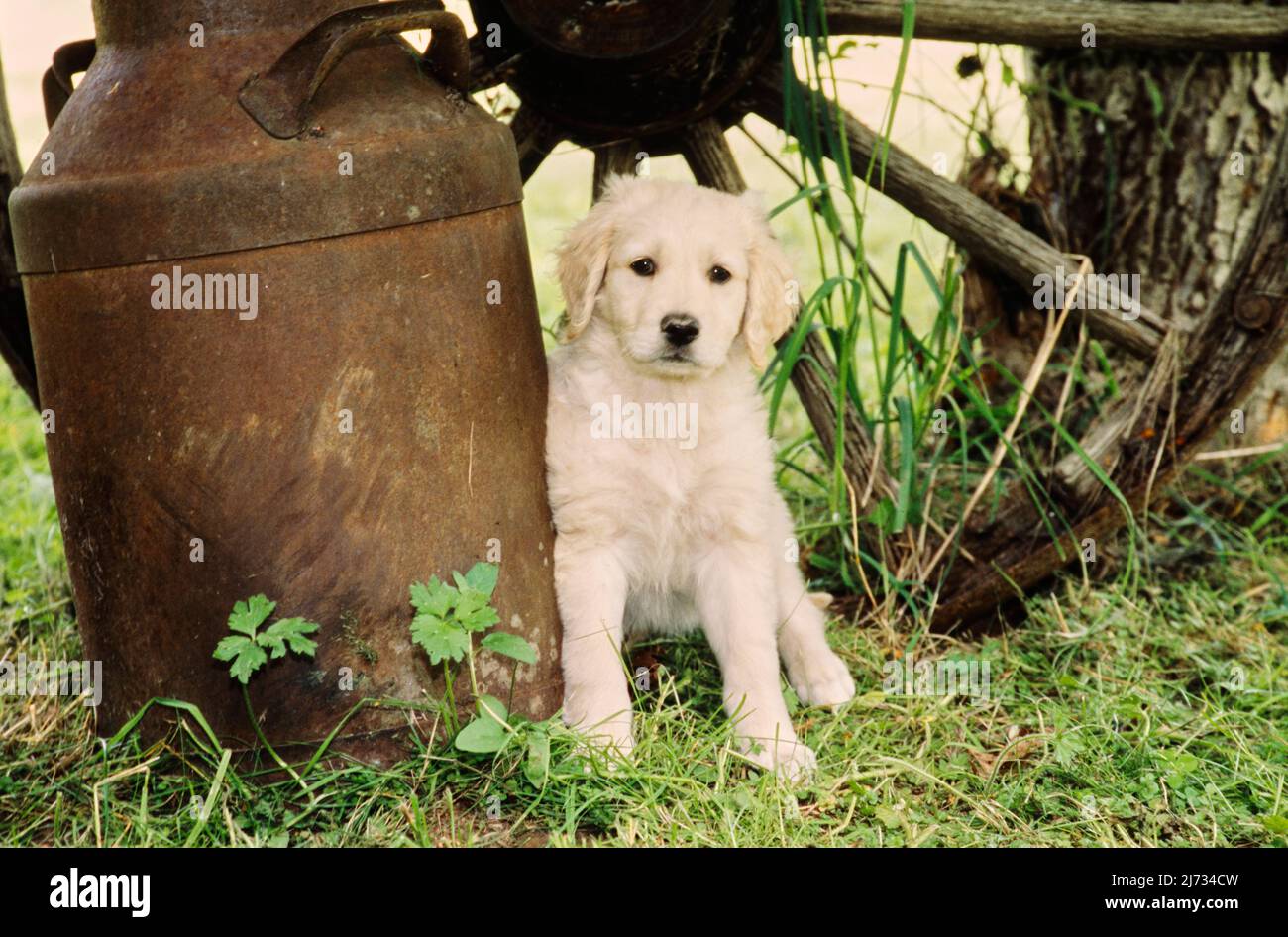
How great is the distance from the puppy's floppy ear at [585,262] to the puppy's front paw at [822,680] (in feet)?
3.17

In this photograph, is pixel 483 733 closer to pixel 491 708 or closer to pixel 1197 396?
pixel 491 708

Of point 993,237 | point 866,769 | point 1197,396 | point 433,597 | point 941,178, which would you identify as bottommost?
point 866,769

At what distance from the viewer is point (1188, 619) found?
313cm

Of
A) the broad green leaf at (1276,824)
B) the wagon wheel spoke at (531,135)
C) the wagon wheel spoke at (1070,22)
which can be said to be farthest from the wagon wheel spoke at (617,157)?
the broad green leaf at (1276,824)

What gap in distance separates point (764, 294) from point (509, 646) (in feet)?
3.27

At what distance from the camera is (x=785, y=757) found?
248 cm

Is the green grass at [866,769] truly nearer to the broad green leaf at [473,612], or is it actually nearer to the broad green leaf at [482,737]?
the broad green leaf at [482,737]

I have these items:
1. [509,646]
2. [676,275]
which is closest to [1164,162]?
[676,275]

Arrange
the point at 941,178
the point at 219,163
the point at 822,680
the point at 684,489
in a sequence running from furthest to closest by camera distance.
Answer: the point at 941,178 < the point at 822,680 < the point at 684,489 < the point at 219,163

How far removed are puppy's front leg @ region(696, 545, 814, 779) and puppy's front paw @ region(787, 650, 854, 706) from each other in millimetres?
162

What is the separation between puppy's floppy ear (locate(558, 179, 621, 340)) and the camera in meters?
2.68

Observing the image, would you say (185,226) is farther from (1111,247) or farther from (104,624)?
(1111,247)

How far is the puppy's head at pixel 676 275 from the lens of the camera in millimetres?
2551

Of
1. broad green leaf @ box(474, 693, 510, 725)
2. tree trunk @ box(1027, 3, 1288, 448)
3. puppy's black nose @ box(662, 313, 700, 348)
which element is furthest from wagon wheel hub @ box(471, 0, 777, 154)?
broad green leaf @ box(474, 693, 510, 725)
